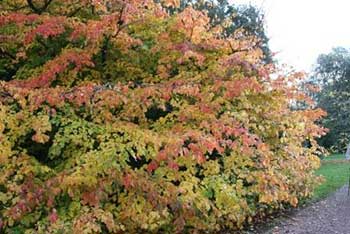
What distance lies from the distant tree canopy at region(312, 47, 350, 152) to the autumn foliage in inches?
675

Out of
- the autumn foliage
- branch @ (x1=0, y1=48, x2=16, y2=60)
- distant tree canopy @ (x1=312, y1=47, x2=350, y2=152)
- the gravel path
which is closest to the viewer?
the autumn foliage

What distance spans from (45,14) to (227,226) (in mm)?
3715

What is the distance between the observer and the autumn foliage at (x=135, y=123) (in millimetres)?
4637

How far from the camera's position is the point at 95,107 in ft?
16.5

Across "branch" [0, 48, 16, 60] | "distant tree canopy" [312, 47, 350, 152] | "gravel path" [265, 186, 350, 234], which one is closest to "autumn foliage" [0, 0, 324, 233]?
"branch" [0, 48, 16, 60]

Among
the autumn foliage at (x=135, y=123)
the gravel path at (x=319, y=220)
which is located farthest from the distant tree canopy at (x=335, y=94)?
the autumn foliage at (x=135, y=123)

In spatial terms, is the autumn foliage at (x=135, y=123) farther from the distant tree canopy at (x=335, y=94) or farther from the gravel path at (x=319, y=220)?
the distant tree canopy at (x=335, y=94)

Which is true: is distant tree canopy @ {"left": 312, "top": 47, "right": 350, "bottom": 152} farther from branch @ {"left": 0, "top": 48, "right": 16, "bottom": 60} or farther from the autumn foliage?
branch @ {"left": 0, "top": 48, "right": 16, "bottom": 60}

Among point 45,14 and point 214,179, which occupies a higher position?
point 45,14

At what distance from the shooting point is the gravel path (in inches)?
258

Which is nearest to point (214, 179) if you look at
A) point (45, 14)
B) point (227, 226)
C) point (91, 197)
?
point (227, 226)

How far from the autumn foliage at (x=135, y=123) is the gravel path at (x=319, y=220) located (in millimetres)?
398

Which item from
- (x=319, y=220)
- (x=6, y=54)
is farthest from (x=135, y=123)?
(x=319, y=220)

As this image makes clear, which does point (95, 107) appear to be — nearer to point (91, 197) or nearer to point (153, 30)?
point (91, 197)
